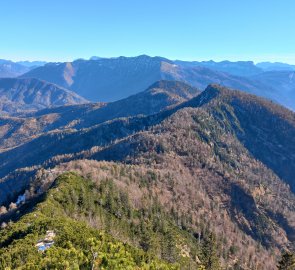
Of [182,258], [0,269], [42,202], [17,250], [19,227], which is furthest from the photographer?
[182,258]

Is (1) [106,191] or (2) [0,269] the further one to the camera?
(1) [106,191]

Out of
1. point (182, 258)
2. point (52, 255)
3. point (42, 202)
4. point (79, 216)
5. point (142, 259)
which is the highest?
point (52, 255)

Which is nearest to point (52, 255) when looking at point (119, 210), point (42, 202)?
point (42, 202)

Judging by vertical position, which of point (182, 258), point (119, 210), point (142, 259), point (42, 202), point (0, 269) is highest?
point (0, 269)

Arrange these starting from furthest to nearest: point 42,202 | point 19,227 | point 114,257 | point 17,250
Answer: point 42,202 → point 19,227 → point 17,250 → point 114,257

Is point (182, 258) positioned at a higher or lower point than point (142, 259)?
lower

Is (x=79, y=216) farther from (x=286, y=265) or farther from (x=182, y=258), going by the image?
(x=286, y=265)

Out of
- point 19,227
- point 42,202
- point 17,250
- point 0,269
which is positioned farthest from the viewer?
point 42,202

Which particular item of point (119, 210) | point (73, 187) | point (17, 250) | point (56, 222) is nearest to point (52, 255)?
point (17, 250)

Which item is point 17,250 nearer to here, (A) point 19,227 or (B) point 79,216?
(A) point 19,227

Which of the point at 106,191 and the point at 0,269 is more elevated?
the point at 0,269
